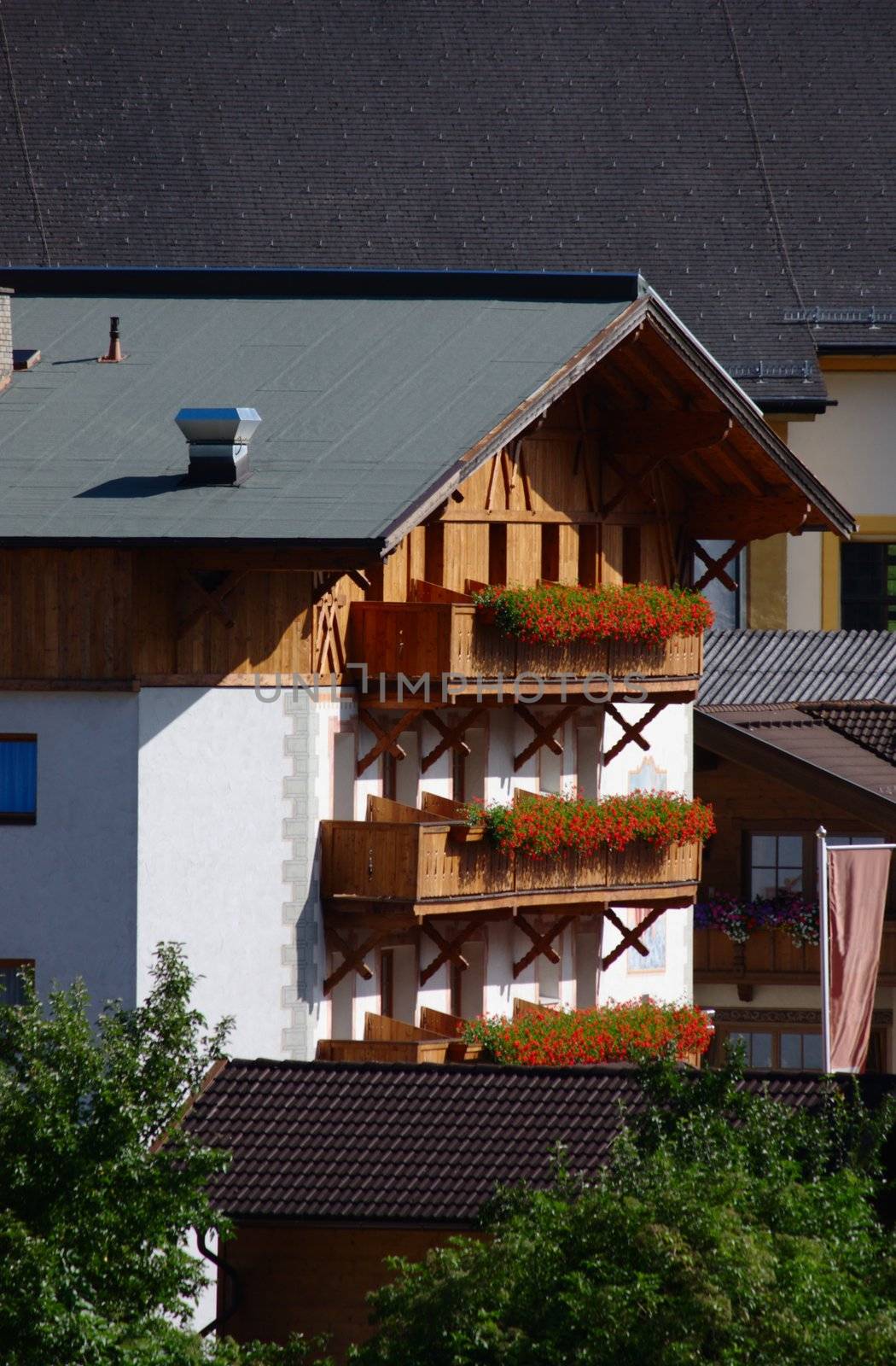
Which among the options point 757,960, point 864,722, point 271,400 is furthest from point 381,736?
point 864,722

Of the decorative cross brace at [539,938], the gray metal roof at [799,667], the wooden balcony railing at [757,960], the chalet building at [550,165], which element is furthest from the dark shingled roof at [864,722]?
the decorative cross brace at [539,938]

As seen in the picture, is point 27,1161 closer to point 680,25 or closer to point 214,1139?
point 214,1139

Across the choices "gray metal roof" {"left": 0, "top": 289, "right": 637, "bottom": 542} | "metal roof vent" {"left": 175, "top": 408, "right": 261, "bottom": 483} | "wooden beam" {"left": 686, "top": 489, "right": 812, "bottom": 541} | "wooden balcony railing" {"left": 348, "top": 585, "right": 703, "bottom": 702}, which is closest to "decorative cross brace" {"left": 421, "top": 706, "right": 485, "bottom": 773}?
"wooden balcony railing" {"left": 348, "top": 585, "right": 703, "bottom": 702}

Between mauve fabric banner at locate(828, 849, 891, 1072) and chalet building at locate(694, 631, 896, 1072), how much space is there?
7422mm

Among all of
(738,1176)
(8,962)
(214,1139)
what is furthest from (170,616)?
(738,1176)

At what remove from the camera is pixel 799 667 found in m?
47.6

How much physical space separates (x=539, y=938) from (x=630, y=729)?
10.1ft

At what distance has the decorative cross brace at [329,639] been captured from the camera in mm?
33656

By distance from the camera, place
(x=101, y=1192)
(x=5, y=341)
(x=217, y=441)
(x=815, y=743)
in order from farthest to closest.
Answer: (x=815, y=743), (x=5, y=341), (x=217, y=441), (x=101, y=1192)

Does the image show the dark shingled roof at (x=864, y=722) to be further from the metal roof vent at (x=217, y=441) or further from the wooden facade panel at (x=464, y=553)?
the metal roof vent at (x=217, y=441)

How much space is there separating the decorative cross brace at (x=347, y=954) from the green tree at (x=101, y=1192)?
7468 mm

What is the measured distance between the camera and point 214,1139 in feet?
93.2

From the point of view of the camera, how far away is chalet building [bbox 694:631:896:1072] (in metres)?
44.2

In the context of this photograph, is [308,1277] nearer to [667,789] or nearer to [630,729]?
[630,729]
